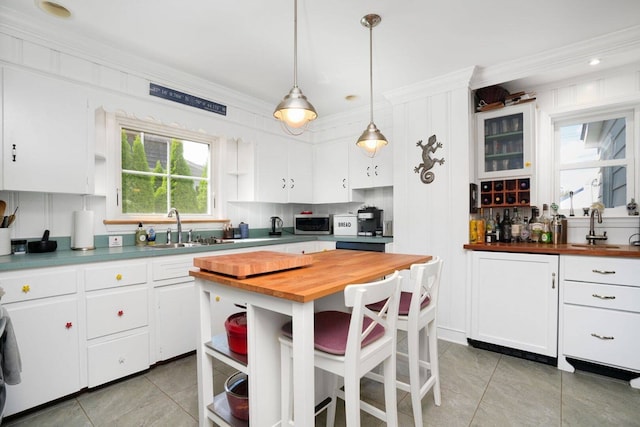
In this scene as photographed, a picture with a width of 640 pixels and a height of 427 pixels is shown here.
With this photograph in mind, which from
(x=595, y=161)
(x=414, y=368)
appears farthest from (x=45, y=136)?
(x=595, y=161)

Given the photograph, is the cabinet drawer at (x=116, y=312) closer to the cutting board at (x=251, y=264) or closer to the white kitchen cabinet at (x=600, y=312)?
the cutting board at (x=251, y=264)

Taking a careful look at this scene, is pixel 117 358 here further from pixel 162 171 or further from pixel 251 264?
pixel 162 171

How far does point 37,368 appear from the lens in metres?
1.84

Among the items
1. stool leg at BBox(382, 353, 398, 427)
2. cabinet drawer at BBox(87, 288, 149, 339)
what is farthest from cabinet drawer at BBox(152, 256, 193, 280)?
stool leg at BBox(382, 353, 398, 427)

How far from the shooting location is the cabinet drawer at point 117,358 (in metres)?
2.06

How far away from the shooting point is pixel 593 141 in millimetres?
2844

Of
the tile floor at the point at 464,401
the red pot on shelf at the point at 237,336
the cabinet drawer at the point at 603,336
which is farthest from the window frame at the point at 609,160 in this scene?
the red pot on shelf at the point at 237,336

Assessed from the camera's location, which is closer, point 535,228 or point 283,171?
point 535,228

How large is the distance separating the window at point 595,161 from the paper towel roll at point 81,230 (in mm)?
4165

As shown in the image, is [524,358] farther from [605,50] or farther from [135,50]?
[135,50]

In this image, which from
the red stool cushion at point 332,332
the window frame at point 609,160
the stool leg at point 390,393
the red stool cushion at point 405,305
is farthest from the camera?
the window frame at point 609,160

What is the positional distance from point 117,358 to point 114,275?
0.59m

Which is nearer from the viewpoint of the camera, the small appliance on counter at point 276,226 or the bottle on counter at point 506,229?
the bottle on counter at point 506,229

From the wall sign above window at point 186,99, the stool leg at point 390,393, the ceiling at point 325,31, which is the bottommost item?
the stool leg at point 390,393
